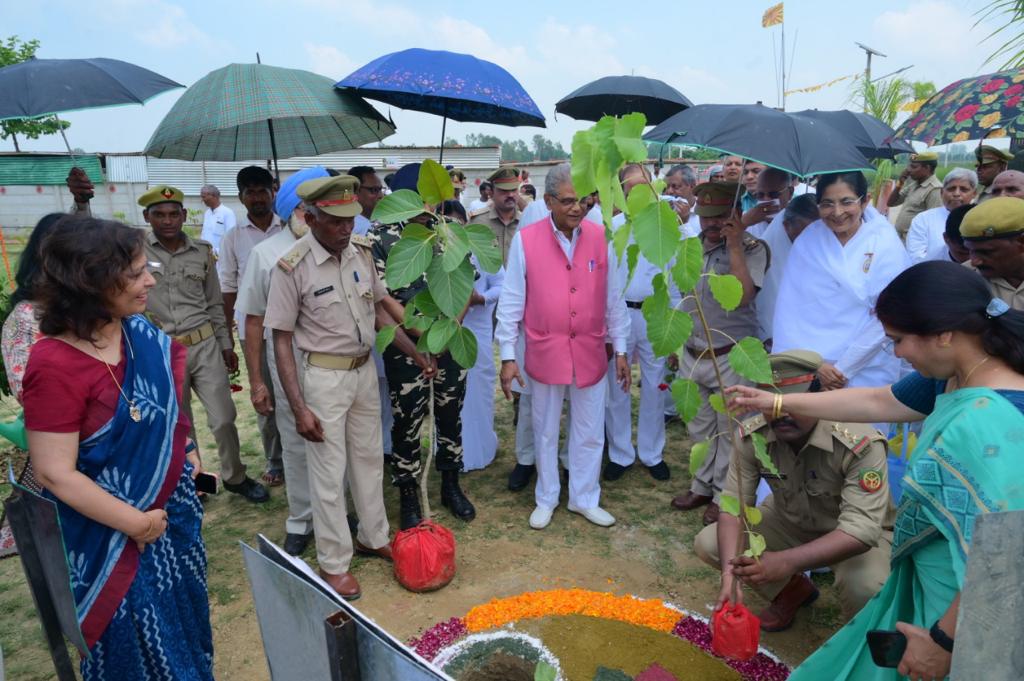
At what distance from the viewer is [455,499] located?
14.3ft

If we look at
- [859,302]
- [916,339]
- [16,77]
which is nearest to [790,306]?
[859,302]

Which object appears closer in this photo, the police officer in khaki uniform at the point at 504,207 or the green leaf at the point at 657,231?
the green leaf at the point at 657,231

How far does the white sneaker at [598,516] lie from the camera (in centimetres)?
418

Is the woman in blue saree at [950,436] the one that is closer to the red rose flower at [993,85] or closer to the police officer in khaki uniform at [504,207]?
the red rose flower at [993,85]

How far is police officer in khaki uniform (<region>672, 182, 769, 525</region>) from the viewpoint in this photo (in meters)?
3.99

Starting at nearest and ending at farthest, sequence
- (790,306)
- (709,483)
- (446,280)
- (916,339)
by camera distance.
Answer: (916,339) → (446,280) → (790,306) → (709,483)

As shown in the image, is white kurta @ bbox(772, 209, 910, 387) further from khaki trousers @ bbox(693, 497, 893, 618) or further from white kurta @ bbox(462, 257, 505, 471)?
white kurta @ bbox(462, 257, 505, 471)

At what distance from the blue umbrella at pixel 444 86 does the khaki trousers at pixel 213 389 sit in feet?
6.42

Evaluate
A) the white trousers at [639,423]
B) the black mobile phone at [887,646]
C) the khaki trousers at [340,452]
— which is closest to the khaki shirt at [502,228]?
the white trousers at [639,423]

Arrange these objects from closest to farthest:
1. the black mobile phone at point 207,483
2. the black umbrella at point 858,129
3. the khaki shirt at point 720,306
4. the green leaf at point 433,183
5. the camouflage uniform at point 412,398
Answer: the black mobile phone at point 207,483
the green leaf at point 433,183
the camouflage uniform at point 412,398
the khaki shirt at point 720,306
the black umbrella at point 858,129

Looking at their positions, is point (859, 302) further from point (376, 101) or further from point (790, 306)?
point (376, 101)

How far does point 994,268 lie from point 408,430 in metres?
3.14

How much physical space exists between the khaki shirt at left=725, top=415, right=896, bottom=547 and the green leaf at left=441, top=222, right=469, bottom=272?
1378 mm

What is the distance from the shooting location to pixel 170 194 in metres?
4.20
